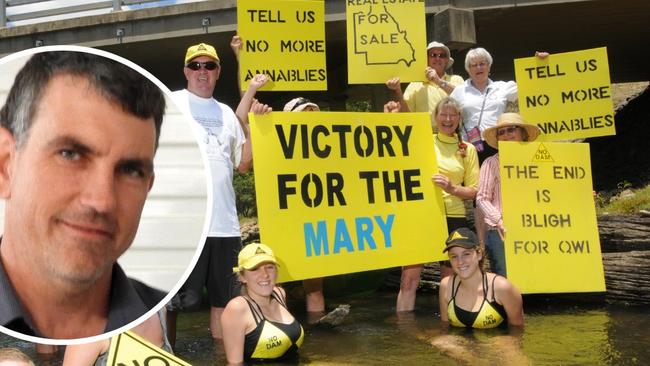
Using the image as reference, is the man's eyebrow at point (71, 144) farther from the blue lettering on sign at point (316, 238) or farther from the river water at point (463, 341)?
the blue lettering on sign at point (316, 238)

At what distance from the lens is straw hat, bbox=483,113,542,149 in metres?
5.29

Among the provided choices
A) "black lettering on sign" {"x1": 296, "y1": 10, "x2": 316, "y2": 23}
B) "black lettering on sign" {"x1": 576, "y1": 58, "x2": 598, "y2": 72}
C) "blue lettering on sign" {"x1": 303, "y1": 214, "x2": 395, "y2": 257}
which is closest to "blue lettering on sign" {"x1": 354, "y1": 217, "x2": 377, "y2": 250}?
"blue lettering on sign" {"x1": 303, "y1": 214, "x2": 395, "y2": 257}

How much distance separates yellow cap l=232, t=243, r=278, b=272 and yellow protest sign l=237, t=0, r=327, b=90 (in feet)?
5.15

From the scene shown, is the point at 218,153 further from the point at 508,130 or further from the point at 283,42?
the point at 508,130

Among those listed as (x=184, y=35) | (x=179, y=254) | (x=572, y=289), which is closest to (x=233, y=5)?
(x=184, y=35)

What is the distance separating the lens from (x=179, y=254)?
3.41 feet

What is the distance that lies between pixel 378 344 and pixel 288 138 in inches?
57.2

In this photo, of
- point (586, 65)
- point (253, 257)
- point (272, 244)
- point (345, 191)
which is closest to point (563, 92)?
point (586, 65)

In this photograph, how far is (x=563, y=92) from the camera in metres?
5.93

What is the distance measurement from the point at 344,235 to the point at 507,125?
1.41 metres

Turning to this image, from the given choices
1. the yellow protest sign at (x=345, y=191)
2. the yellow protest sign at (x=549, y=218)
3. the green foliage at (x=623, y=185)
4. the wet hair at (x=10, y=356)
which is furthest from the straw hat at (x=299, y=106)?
the green foliage at (x=623, y=185)

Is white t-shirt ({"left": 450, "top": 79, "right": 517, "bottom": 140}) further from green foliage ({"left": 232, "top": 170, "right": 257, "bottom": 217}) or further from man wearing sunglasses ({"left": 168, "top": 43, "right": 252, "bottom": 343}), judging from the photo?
green foliage ({"left": 232, "top": 170, "right": 257, "bottom": 217})

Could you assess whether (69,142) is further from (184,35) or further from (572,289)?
(184,35)

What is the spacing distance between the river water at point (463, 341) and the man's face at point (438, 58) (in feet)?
6.34
